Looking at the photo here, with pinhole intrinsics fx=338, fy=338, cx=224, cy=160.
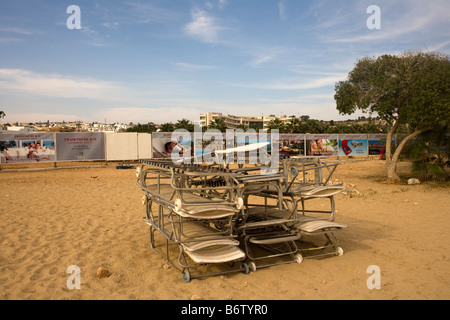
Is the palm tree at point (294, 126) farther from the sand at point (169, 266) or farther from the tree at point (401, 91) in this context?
the sand at point (169, 266)

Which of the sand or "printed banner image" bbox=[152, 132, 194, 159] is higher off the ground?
"printed banner image" bbox=[152, 132, 194, 159]

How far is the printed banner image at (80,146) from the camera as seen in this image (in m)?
19.1

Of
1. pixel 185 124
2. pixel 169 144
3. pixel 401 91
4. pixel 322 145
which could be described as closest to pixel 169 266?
pixel 401 91

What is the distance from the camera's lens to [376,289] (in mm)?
3988

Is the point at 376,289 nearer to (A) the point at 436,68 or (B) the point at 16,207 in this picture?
(B) the point at 16,207

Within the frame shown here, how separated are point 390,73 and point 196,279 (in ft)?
39.7

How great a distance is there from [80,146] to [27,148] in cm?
267

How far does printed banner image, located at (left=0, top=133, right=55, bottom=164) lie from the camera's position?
702 inches

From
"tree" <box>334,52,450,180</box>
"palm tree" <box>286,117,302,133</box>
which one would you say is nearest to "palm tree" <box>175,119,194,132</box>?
"palm tree" <box>286,117,302,133</box>

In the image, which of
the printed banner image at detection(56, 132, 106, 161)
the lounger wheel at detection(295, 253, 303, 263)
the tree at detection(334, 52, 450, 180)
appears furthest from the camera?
the printed banner image at detection(56, 132, 106, 161)

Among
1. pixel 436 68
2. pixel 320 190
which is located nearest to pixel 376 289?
pixel 320 190

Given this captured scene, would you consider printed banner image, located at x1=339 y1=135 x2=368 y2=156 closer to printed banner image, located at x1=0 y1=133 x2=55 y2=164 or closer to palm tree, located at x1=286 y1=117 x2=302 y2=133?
A: printed banner image, located at x1=0 y1=133 x2=55 y2=164

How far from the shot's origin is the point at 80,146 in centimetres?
1967

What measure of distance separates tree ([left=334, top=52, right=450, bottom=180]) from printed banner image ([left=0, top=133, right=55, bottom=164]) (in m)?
15.3
